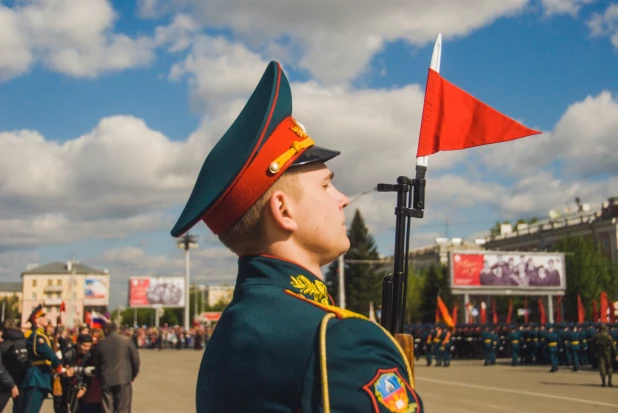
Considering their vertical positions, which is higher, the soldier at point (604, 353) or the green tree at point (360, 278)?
the green tree at point (360, 278)

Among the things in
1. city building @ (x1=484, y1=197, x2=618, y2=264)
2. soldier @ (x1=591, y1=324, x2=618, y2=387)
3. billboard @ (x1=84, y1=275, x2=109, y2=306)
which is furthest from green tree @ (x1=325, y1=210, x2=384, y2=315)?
soldier @ (x1=591, y1=324, x2=618, y2=387)

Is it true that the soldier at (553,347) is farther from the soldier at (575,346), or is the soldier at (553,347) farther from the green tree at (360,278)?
the green tree at (360,278)

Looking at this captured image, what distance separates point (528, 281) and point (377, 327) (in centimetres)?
4375

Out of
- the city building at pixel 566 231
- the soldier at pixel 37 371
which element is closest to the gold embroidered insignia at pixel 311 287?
the soldier at pixel 37 371

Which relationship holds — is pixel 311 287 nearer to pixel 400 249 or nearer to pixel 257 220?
pixel 257 220

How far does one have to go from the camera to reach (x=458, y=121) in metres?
3.13

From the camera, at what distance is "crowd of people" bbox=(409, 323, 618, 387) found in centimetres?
2170

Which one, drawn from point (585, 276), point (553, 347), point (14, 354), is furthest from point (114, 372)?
point (585, 276)

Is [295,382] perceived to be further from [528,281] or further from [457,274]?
[528,281]

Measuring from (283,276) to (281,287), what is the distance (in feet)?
0.14

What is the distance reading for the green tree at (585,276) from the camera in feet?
198

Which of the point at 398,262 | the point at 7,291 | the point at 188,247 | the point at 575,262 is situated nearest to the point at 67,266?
the point at 7,291

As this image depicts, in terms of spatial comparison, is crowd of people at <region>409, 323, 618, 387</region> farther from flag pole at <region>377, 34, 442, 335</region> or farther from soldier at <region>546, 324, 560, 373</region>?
flag pole at <region>377, 34, 442, 335</region>

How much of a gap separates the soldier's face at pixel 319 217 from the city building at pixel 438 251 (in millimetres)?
103985
